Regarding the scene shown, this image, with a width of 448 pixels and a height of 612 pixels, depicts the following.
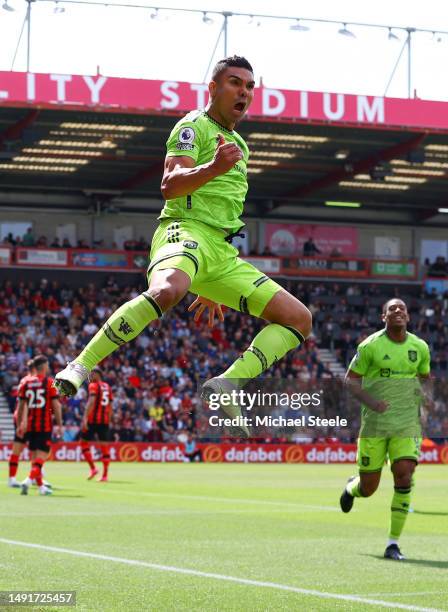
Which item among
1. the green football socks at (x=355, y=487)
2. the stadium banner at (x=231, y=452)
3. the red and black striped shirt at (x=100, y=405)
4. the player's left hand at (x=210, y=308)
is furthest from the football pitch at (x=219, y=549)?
the stadium banner at (x=231, y=452)

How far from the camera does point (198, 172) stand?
6098 mm

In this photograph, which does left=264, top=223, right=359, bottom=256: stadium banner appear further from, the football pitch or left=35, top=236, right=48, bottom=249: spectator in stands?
the football pitch

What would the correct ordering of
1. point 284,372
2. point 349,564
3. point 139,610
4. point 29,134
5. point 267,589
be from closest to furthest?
point 139,610 < point 267,589 < point 349,564 < point 29,134 < point 284,372

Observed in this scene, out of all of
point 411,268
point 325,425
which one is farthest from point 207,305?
point 411,268

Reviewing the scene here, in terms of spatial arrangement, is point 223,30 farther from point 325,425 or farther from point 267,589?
point 325,425

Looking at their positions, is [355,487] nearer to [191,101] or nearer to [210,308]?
[210,308]

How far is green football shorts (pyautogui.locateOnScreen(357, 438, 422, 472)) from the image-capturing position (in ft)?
39.8

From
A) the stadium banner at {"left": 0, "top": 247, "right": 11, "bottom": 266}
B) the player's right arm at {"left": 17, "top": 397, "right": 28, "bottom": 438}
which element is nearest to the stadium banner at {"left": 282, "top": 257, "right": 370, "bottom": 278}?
the stadium banner at {"left": 0, "top": 247, "right": 11, "bottom": 266}

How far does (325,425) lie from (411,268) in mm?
44594

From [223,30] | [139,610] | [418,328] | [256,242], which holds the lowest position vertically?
[139,610]

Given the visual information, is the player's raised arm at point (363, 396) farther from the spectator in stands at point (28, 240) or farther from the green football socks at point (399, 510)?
the spectator in stands at point (28, 240)

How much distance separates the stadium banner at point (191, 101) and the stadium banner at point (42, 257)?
9708 mm

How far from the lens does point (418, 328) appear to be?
4719cm

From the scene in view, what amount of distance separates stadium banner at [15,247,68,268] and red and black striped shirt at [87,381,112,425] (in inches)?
779
